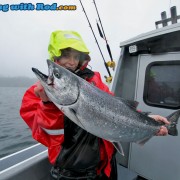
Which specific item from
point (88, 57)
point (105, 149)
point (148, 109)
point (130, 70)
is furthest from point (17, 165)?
point (130, 70)

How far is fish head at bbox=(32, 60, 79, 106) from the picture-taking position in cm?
189

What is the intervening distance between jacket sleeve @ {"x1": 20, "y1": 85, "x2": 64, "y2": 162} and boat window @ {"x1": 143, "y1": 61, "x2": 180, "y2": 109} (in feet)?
7.48

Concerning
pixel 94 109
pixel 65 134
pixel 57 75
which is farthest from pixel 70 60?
pixel 65 134

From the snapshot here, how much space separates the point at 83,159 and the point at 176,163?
2.02m

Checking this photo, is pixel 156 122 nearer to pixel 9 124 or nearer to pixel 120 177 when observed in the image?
pixel 120 177

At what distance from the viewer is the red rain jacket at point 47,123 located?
2139mm

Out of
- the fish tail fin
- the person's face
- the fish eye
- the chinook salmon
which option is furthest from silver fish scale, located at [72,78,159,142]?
the person's face

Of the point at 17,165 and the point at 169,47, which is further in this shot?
the point at 169,47

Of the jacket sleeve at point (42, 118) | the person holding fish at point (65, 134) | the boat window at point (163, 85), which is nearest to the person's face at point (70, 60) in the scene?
the person holding fish at point (65, 134)

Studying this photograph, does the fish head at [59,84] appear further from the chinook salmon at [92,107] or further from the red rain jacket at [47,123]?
the red rain jacket at [47,123]

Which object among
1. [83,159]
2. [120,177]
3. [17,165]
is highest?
[83,159]

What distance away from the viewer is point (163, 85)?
3820 millimetres

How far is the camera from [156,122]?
2.69 meters

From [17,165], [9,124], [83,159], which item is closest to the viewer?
[83,159]
